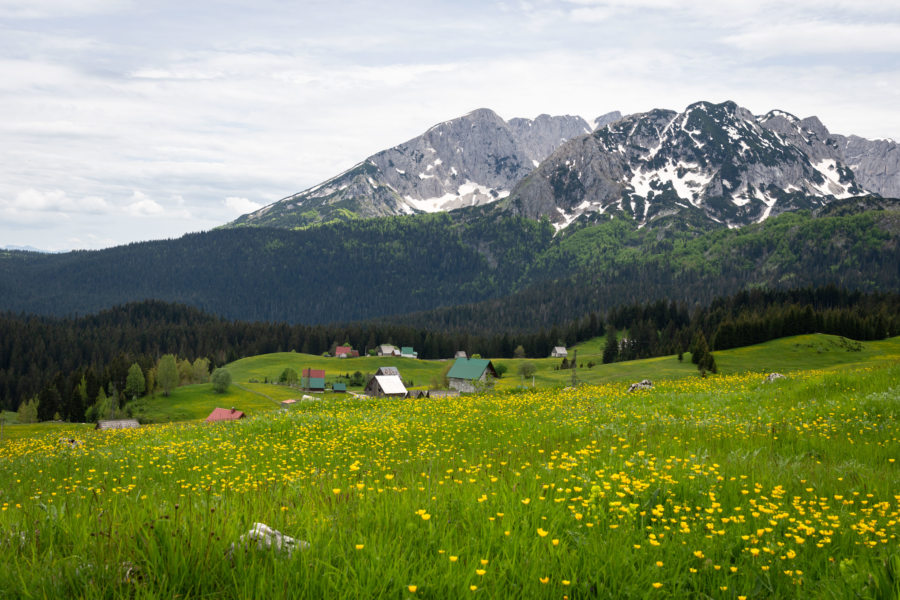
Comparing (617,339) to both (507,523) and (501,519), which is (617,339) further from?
(507,523)

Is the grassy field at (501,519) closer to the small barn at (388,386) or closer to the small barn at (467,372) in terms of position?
the small barn at (388,386)

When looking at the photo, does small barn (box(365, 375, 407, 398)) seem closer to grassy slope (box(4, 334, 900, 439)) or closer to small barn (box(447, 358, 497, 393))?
small barn (box(447, 358, 497, 393))

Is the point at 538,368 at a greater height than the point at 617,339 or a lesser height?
lesser

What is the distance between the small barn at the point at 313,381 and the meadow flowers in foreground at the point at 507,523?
132m

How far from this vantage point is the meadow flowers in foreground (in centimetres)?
424

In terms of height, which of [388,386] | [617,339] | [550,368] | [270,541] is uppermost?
[270,541]

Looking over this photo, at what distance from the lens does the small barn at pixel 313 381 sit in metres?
141

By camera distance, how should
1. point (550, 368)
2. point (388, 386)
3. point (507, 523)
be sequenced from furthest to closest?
point (550, 368)
point (388, 386)
point (507, 523)

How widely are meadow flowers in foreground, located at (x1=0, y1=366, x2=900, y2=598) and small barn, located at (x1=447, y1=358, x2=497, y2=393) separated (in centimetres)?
8963

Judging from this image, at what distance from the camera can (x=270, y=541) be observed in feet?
15.3

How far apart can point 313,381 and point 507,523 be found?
142 m

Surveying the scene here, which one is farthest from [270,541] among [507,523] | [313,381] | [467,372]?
[313,381]

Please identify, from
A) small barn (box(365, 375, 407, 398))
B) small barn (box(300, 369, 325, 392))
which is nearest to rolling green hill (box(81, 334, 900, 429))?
small barn (box(300, 369, 325, 392))

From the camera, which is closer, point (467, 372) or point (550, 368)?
point (467, 372)
